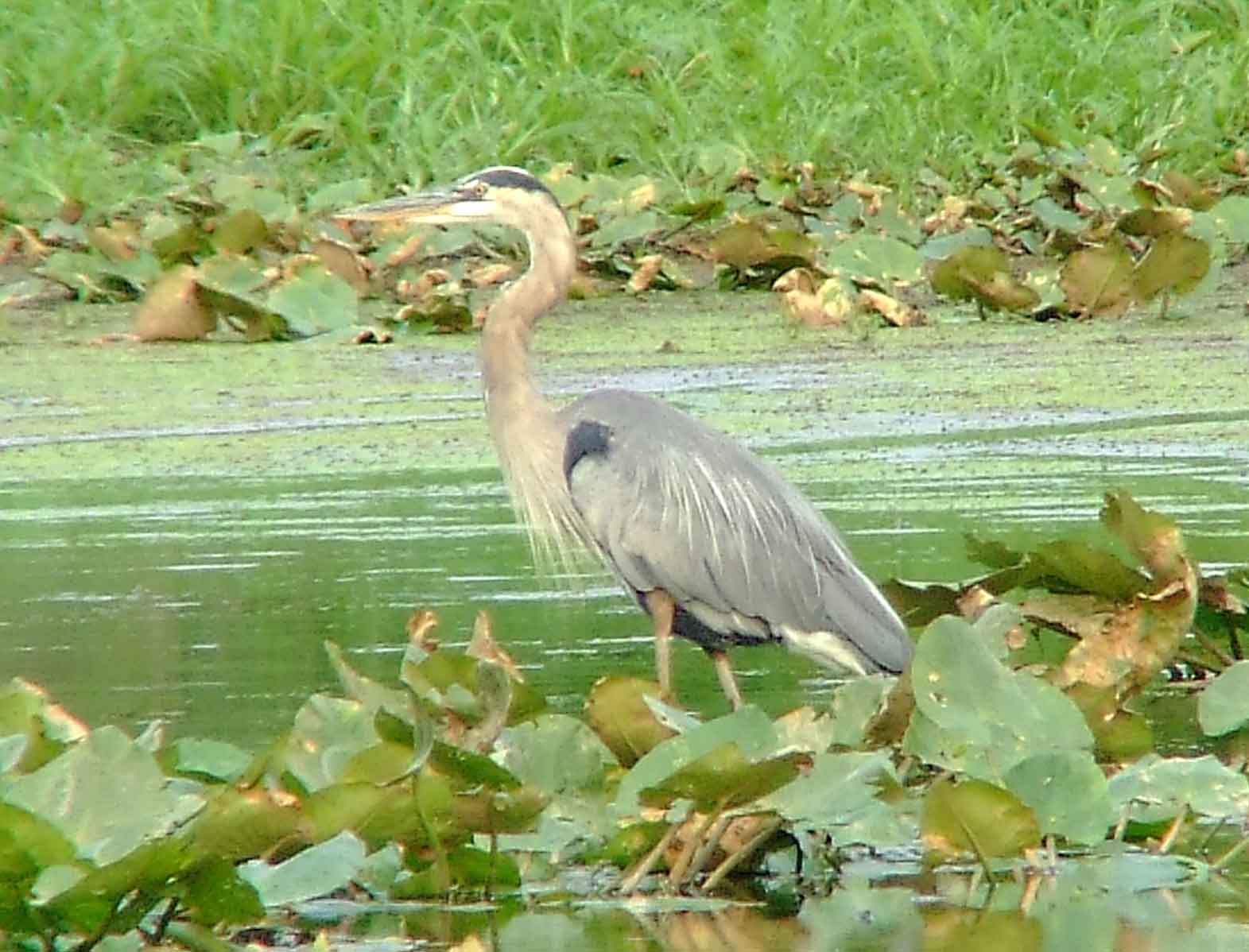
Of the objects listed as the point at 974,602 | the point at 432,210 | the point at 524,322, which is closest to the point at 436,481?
the point at 432,210

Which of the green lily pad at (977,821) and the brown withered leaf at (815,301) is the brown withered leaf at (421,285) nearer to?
the brown withered leaf at (815,301)

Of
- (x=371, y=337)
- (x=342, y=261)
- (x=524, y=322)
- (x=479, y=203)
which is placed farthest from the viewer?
(x=342, y=261)

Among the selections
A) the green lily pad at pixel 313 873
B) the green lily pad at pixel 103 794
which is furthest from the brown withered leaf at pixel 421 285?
the green lily pad at pixel 103 794

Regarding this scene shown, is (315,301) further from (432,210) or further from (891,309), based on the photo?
(432,210)

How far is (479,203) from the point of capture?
7.39 metres

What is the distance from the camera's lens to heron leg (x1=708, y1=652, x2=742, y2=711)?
6.13 metres

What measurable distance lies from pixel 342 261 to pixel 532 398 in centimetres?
506

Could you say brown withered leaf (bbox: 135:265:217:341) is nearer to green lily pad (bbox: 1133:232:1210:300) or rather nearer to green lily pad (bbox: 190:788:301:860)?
green lily pad (bbox: 1133:232:1210:300)

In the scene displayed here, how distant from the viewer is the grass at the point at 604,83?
13320 mm

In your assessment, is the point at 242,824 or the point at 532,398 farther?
the point at 532,398

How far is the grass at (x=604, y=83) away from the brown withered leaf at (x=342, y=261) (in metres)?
1.26

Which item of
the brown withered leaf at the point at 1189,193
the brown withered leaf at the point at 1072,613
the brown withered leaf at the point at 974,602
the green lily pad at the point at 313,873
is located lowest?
the brown withered leaf at the point at 1189,193

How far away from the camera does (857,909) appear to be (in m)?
4.42

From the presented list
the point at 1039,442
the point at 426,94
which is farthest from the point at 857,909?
the point at 426,94
